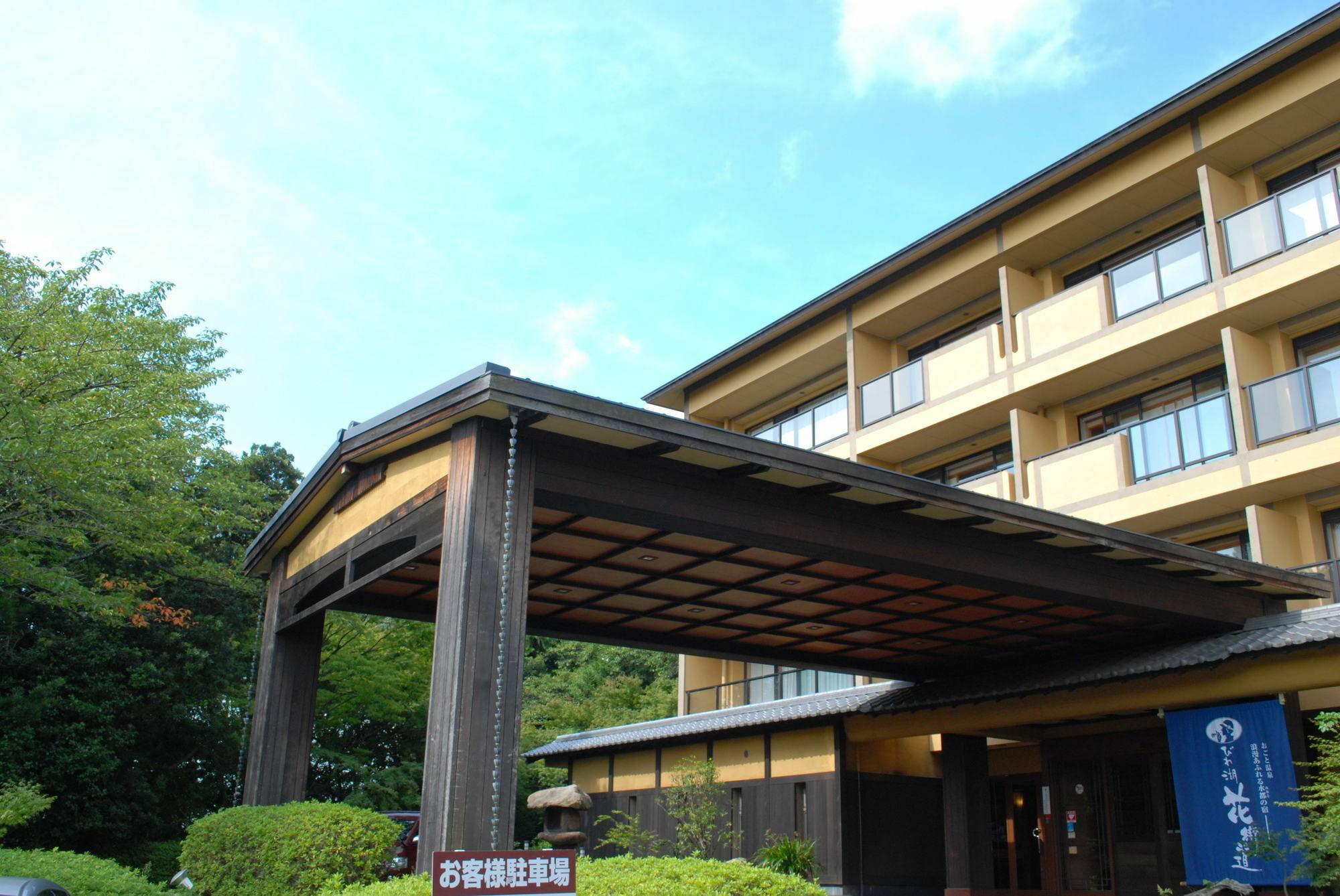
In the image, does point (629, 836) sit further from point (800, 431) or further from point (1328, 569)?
point (1328, 569)

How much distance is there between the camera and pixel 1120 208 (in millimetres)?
19391

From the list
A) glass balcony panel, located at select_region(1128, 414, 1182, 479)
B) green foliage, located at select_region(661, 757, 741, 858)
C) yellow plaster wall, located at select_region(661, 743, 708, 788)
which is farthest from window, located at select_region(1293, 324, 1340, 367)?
yellow plaster wall, located at select_region(661, 743, 708, 788)

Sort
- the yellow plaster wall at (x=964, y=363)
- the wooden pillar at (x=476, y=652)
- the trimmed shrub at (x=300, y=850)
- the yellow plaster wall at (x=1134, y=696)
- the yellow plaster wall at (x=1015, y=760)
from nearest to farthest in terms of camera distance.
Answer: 1. the wooden pillar at (x=476, y=652)
2. the trimmed shrub at (x=300, y=850)
3. the yellow plaster wall at (x=1134, y=696)
4. the yellow plaster wall at (x=1015, y=760)
5. the yellow plaster wall at (x=964, y=363)

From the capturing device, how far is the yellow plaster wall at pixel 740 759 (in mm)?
19656

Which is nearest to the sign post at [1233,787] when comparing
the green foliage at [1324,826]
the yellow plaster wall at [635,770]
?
the green foliage at [1324,826]

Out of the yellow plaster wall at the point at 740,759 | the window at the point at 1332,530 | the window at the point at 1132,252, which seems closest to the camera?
the window at the point at 1332,530

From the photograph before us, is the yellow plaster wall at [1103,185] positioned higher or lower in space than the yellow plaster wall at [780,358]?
higher

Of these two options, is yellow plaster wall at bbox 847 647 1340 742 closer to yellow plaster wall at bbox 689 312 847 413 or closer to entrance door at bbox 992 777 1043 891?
entrance door at bbox 992 777 1043 891

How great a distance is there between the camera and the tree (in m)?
16.3

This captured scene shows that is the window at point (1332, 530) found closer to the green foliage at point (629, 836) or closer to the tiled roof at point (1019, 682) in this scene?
the tiled roof at point (1019, 682)

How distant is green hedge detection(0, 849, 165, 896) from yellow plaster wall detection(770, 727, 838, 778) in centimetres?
1037

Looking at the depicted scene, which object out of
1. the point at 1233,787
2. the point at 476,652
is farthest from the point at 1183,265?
the point at 476,652

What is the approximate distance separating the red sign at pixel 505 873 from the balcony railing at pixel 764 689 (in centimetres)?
1641

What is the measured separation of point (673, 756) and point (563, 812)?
350 inches
